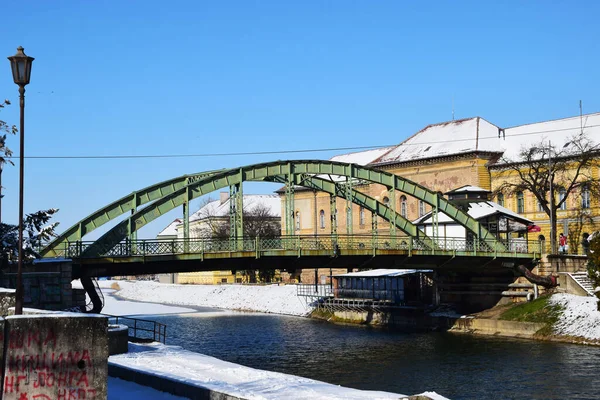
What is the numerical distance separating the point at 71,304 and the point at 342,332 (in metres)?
19.6

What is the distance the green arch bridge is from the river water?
419 cm

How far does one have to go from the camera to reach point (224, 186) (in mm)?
42688

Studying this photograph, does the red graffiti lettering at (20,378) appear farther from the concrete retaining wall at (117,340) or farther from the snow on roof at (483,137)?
the snow on roof at (483,137)

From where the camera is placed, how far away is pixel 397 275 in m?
58.0

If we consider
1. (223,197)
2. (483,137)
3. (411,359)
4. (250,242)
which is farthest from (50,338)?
(223,197)

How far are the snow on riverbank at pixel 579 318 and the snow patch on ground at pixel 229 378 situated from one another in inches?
865

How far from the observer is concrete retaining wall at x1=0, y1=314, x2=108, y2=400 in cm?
1105

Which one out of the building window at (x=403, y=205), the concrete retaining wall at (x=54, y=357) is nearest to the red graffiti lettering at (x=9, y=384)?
the concrete retaining wall at (x=54, y=357)

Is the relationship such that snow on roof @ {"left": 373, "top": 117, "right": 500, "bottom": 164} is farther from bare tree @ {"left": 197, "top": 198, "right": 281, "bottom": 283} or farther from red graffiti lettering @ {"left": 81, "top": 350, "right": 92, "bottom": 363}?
red graffiti lettering @ {"left": 81, "top": 350, "right": 92, "bottom": 363}

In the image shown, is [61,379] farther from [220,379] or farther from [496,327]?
[496,327]

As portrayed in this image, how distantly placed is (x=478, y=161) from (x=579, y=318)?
30602 mm

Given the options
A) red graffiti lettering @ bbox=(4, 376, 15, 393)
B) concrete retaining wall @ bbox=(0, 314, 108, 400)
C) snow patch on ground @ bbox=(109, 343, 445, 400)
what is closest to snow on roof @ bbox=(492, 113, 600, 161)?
snow patch on ground @ bbox=(109, 343, 445, 400)

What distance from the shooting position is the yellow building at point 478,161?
6550cm

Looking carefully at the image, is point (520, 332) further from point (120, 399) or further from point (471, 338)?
point (120, 399)
